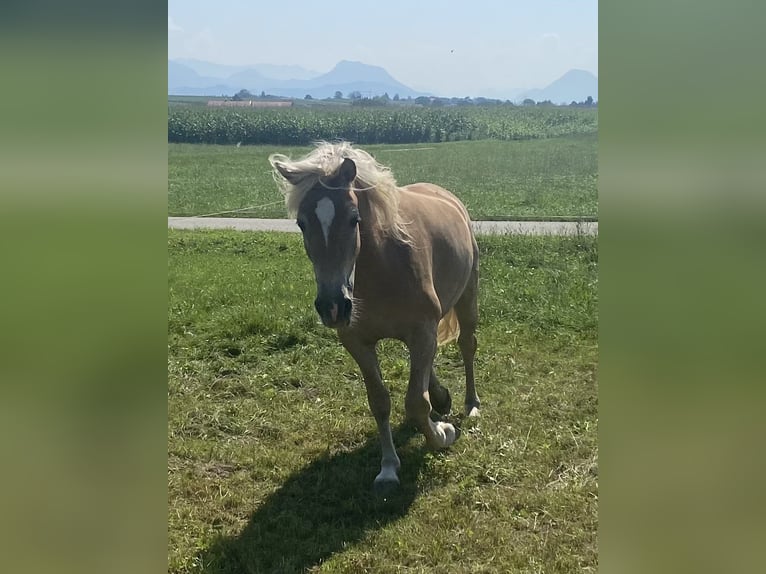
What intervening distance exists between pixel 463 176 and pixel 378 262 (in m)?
18.6

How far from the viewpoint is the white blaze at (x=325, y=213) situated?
3.15 m

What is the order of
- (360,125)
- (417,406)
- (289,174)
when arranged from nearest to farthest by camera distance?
1. (289,174)
2. (417,406)
3. (360,125)

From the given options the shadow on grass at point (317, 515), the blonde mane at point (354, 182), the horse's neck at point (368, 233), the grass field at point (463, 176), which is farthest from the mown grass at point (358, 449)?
the grass field at point (463, 176)

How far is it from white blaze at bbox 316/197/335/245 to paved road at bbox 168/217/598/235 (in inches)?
267

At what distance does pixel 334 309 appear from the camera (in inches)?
121

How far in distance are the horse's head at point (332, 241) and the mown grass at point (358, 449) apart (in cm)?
121

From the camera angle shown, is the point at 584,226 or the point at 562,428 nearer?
the point at 562,428

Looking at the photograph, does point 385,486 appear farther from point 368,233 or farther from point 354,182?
point 354,182

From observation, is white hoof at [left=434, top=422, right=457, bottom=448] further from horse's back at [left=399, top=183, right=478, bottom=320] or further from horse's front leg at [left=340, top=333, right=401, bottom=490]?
horse's back at [left=399, top=183, right=478, bottom=320]
